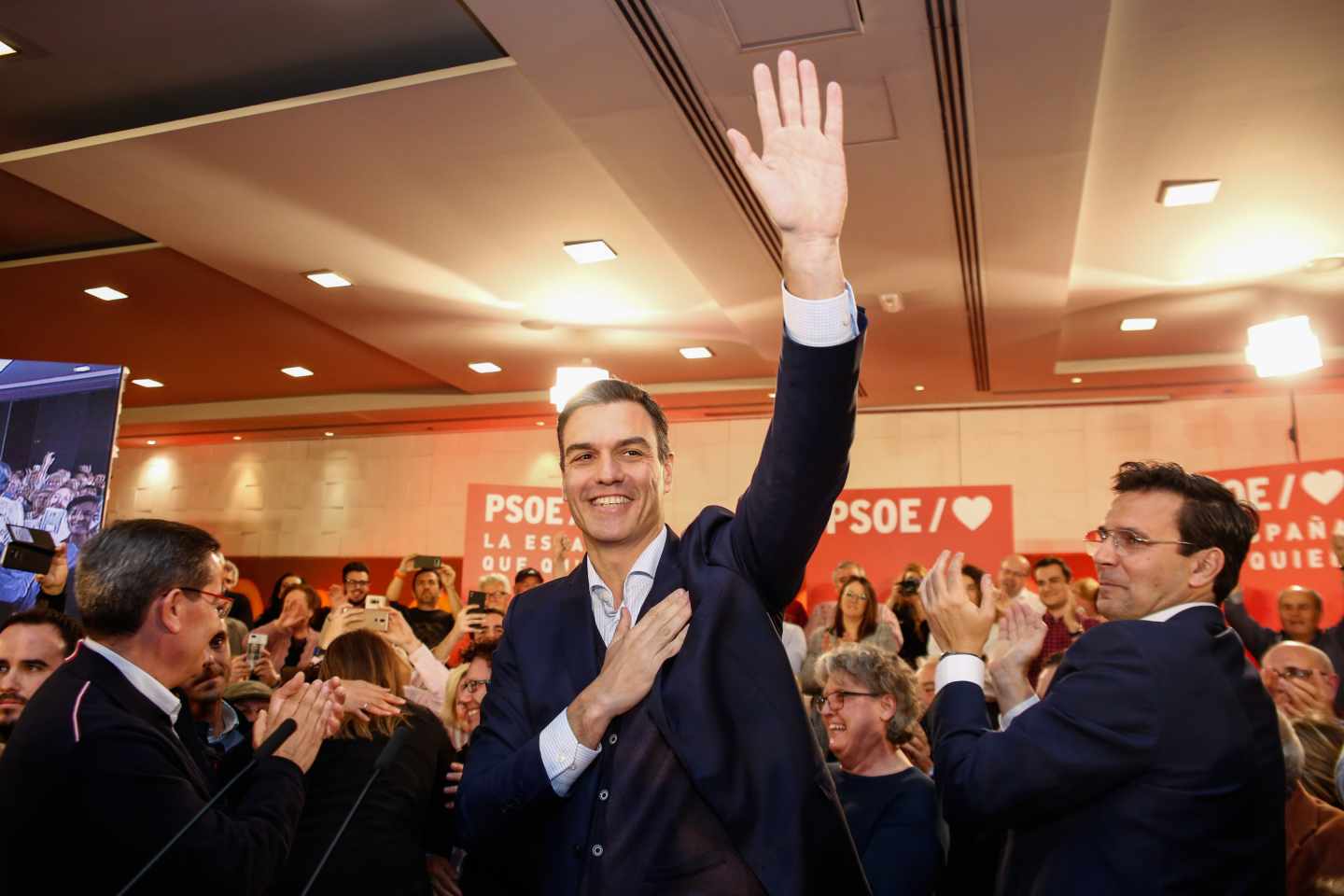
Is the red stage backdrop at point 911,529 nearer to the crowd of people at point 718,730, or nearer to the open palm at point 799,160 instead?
the crowd of people at point 718,730

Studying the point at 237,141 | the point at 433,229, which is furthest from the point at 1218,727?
the point at 433,229

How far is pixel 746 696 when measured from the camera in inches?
53.6

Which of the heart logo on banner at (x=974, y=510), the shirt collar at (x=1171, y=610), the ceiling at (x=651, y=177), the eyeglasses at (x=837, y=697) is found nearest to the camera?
the shirt collar at (x=1171, y=610)

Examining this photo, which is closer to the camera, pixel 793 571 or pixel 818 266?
pixel 818 266

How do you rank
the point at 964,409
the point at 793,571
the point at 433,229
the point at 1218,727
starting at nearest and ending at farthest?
→ the point at 793,571 < the point at 1218,727 < the point at 433,229 < the point at 964,409

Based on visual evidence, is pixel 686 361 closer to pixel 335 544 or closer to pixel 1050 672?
pixel 335 544

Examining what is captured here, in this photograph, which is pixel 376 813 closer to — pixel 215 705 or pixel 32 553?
pixel 215 705

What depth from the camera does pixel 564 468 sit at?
1.61 m

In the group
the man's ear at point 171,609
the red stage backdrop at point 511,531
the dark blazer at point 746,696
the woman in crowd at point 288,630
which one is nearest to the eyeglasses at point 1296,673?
the dark blazer at point 746,696

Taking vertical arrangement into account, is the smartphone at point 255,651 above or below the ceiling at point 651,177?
below

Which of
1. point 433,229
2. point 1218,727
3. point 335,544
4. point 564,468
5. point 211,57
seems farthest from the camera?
point 335,544

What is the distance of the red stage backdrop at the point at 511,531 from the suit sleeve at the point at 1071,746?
18.9ft

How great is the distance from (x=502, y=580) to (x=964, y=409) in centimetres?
475

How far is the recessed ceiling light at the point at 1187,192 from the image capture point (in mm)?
5340
